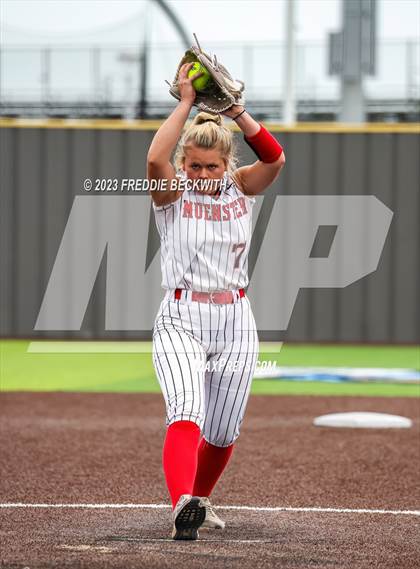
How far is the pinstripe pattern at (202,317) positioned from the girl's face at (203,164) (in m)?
0.10

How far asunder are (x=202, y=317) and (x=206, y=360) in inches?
8.7

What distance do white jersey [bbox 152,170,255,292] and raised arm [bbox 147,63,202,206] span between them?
86 millimetres

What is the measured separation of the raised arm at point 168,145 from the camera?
4.47 m

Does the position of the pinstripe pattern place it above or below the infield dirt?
above

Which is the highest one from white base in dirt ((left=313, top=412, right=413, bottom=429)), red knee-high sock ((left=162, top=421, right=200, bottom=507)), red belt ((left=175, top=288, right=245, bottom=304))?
red belt ((left=175, top=288, right=245, bottom=304))

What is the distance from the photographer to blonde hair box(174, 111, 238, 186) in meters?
4.49

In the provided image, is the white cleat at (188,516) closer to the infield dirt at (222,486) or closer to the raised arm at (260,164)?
the infield dirt at (222,486)

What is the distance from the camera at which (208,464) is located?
4.93 meters

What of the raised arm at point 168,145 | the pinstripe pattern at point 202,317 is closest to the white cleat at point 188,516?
the pinstripe pattern at point 202,317

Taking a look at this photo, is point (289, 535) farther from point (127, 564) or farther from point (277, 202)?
point (277, 202)

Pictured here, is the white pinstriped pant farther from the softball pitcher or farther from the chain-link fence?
the chain-link fence

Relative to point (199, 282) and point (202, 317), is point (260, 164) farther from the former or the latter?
point (202, 317)

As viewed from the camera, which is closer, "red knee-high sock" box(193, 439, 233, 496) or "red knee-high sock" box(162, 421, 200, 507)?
"red knee-high sock" box(162, 421, 200, 507)

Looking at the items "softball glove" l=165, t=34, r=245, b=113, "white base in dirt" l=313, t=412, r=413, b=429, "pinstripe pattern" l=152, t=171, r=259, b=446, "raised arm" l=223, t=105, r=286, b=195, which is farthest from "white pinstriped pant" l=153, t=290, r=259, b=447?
"white base in dirt" l=313, t=412, r=413, b=429
